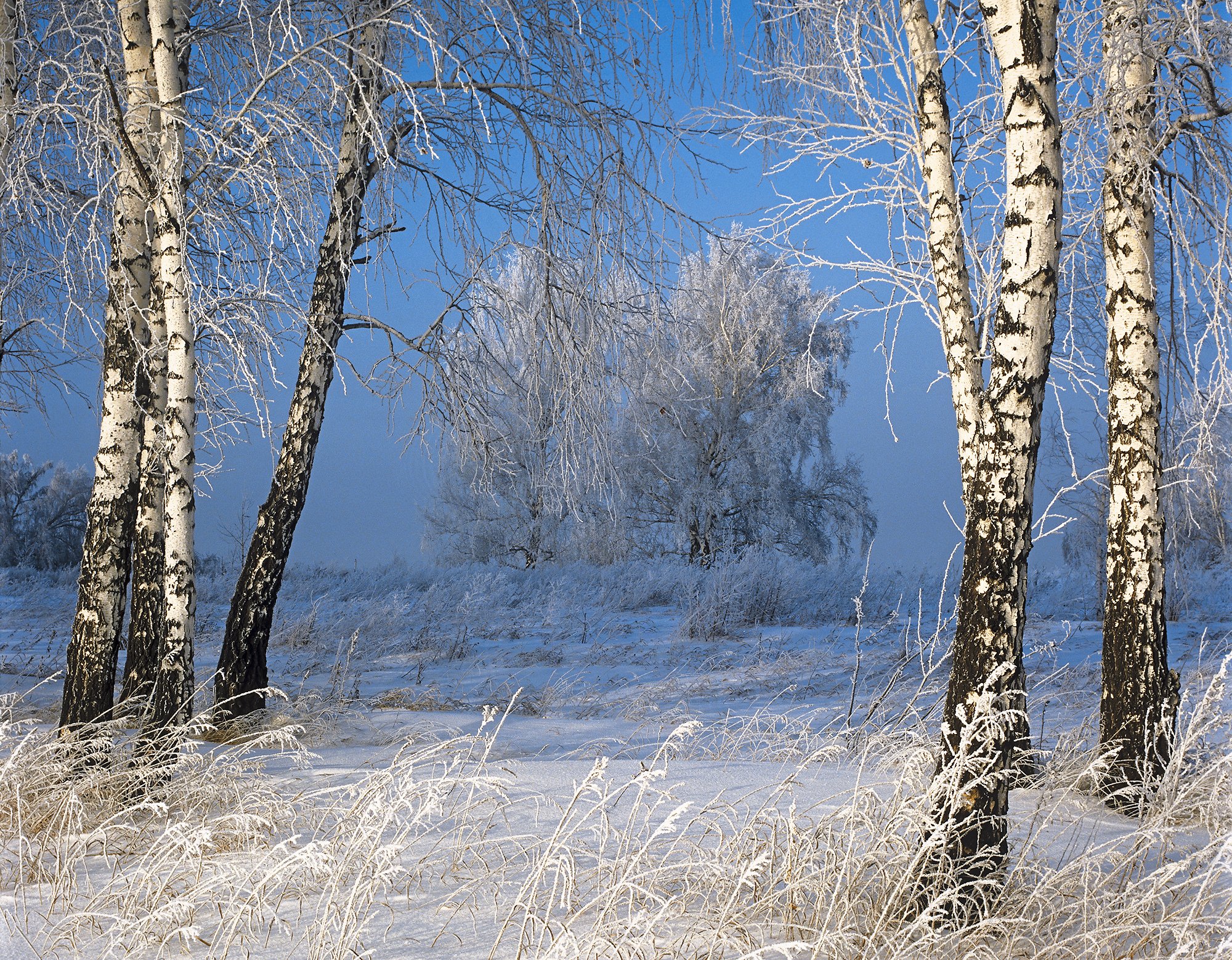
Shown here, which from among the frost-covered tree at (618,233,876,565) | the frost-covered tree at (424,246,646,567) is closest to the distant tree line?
the frost-covered tree at (618,233,876,565)

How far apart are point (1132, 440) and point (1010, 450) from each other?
235 cm

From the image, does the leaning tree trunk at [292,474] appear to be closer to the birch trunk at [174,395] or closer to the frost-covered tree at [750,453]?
the birch trunk at [174,395]

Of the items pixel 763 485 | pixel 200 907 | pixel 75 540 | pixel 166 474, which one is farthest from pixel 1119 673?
pixel 75 540

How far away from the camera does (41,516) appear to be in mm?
22094

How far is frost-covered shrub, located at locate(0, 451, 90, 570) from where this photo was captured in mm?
20812

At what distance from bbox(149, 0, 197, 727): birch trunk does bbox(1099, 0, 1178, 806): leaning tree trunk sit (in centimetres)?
443

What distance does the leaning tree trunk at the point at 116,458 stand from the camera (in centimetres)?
454

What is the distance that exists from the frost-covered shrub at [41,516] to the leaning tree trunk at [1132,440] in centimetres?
2090

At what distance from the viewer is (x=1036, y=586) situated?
619 inches

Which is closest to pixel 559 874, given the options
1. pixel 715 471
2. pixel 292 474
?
pixel 292 474

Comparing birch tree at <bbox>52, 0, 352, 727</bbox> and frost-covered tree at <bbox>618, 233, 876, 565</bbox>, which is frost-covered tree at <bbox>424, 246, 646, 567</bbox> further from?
frost-covered tree at <bbox>618, 233, 876, 565</bbox>

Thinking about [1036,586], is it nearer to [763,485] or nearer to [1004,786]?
[763,485]

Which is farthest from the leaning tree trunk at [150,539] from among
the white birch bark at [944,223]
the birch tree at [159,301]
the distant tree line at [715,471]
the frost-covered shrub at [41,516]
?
the frost-covered shrub at [41,516]

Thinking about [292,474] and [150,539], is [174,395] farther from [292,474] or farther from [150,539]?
[292,474]
